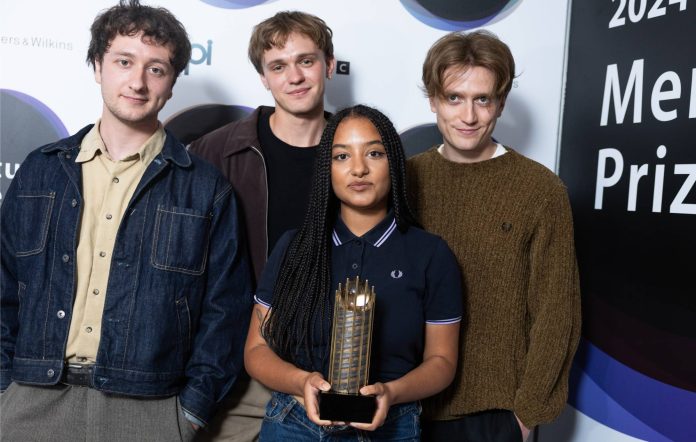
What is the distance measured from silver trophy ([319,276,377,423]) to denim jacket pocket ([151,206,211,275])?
592mm

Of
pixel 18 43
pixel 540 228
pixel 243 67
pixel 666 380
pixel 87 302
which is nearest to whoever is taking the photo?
pixel 87 302

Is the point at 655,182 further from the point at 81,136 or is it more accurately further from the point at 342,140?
the point at 81,136

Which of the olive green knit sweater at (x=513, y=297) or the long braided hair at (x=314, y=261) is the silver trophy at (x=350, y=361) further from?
the olive green knit sweater at (x=513, y=297)

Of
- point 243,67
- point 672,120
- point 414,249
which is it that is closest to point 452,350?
point 414,249

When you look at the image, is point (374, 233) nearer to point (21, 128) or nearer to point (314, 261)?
point (314, 261)

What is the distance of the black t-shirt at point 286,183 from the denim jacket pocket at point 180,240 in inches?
12.2

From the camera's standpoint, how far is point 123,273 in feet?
6.04

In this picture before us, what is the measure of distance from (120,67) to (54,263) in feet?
1.92

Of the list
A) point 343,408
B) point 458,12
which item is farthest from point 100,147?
point 458,12

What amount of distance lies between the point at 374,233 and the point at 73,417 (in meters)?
0.96

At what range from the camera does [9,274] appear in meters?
1.97

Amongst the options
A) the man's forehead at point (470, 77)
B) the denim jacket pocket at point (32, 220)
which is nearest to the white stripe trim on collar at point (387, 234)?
the man's forehead at point (470, 77)

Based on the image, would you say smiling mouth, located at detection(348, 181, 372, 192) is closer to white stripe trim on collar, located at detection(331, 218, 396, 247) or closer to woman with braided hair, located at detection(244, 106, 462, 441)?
woman with braided hair, located at detection(244, 106, 462, 441)

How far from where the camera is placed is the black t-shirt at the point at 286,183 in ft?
7.25
